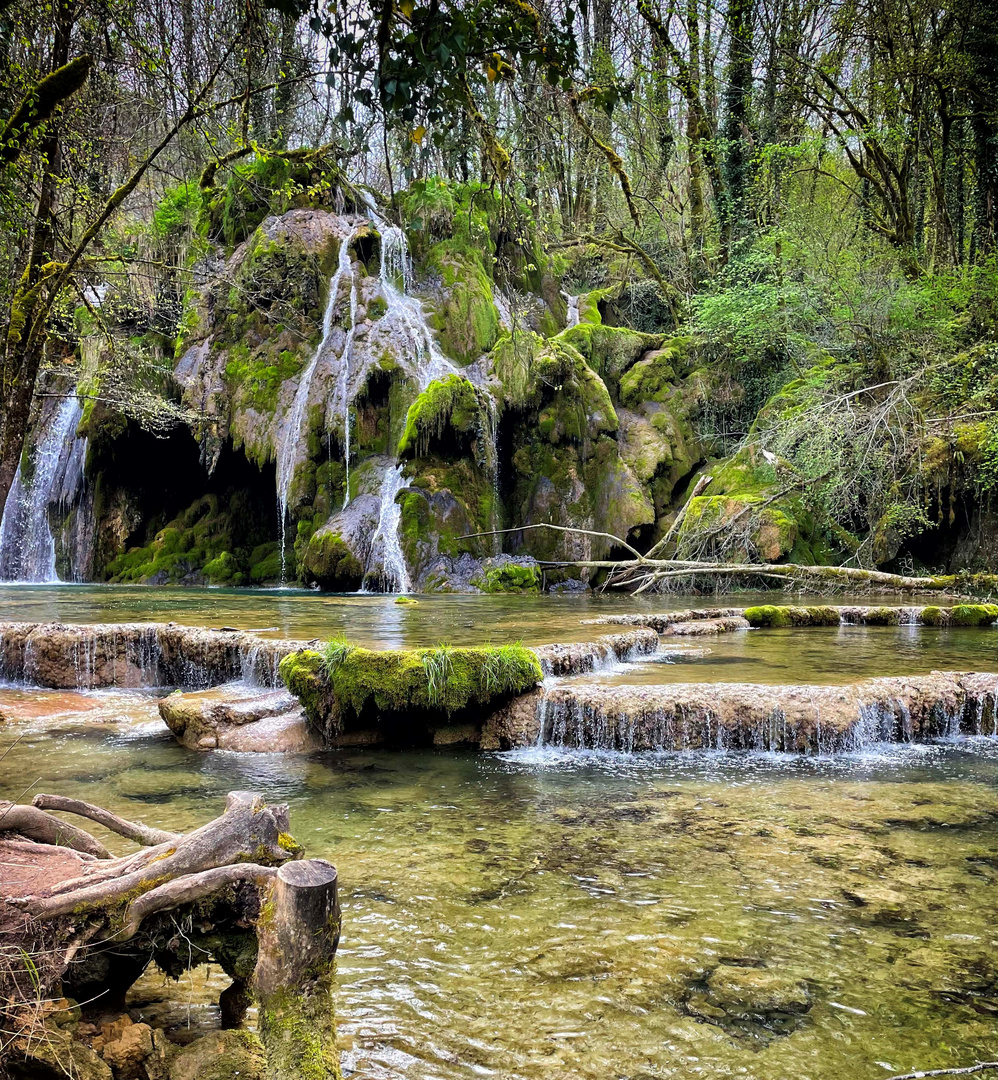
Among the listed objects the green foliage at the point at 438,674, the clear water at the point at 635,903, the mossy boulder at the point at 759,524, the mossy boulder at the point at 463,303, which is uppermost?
the mossy boulder at the point at 463,303

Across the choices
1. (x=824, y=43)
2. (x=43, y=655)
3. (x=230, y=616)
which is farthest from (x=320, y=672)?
(x=824, y=43)

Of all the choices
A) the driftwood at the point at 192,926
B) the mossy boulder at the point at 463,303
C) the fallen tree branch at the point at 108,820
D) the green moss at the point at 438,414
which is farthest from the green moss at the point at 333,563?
the driftwood at the point at 192,926

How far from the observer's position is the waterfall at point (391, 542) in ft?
57.3

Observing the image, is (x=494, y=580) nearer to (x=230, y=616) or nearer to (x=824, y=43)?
(x=230, y=616)

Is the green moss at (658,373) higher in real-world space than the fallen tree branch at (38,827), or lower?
higher

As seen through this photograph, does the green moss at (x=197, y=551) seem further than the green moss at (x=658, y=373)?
No

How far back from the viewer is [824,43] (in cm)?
1914

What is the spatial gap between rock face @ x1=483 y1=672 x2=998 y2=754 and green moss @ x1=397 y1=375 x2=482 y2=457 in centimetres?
1190

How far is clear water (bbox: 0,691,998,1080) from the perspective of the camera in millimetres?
2648

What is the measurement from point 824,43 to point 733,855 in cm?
2125

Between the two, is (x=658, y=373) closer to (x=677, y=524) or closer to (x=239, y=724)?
(x=677, y=524)

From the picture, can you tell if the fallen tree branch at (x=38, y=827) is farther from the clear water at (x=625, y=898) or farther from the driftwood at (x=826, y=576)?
the driftwood at (x=826, y=576)

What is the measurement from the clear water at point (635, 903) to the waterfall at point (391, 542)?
1107 cm

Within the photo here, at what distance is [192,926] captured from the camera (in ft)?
7.77
